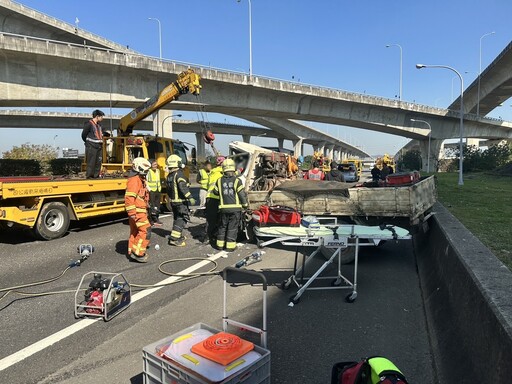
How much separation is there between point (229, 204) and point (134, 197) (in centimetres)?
194

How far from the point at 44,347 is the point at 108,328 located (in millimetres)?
627

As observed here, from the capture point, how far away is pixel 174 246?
8.03 meters

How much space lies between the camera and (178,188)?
26.5 feet

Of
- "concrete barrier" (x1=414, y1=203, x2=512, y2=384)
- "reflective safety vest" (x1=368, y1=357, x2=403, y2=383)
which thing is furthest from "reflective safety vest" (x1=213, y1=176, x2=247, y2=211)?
"reflective safety vest" (x1=368, y1=357, x2=403, y2=383)

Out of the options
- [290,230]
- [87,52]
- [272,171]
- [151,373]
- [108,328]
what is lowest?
[108,328]

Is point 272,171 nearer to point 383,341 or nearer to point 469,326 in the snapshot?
point 383,341

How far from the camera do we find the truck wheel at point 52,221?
8.06 m

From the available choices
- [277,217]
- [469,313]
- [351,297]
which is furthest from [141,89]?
[469,313]

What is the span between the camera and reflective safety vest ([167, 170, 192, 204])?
8.02 m

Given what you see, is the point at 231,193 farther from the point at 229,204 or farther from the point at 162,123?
the point at 162,123

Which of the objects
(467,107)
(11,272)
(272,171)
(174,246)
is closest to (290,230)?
(174,246)

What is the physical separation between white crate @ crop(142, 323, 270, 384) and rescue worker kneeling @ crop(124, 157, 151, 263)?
399cm

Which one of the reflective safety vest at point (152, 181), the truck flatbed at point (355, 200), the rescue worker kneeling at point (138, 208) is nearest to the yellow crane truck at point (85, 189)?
the reflective safety vest at point (152, 181)

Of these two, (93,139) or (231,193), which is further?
(93,139)
